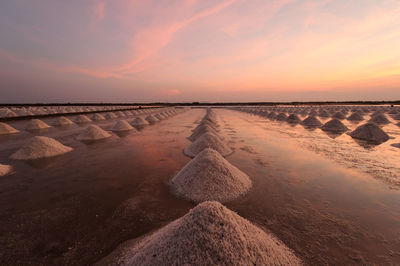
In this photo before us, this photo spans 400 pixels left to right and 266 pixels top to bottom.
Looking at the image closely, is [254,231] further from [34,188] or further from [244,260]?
[34,188]

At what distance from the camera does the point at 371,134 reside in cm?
943

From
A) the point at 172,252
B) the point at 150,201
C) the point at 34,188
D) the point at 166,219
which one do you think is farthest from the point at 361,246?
the point at 34,188

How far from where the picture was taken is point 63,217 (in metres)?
2.78

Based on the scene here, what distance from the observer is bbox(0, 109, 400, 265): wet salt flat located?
7.22ft

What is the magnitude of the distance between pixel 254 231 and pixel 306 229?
3.88 feet

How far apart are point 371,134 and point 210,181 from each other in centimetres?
1125

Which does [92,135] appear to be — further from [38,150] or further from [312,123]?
[312,123]

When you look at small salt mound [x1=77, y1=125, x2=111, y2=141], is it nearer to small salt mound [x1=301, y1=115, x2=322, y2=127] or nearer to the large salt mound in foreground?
the large salt mound in foreground

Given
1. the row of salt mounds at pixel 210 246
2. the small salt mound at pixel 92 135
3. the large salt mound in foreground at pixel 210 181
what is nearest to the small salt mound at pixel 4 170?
the small salt mound at pixel 92 135

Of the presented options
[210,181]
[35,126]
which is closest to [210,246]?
[210,181]

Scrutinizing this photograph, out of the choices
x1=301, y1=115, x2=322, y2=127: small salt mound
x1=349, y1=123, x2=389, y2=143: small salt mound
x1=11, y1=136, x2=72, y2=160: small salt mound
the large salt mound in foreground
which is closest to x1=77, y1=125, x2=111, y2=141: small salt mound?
x1=11, y1=136, x2=72, y2=160: small salt mound

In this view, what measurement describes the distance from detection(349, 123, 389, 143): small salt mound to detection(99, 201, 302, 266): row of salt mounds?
1131cm

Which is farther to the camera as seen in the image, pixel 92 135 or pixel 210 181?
pixel 92 135

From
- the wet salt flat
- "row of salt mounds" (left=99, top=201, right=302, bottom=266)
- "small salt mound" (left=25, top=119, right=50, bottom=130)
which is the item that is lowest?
the wet salt flat
